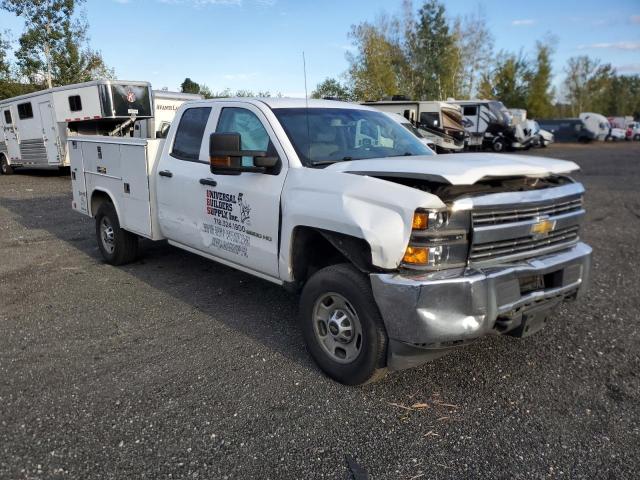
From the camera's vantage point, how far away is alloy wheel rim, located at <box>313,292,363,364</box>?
3396 millimetres

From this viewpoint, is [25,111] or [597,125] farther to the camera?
[597,125]

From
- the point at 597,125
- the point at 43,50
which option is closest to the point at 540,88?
the point at 597,125

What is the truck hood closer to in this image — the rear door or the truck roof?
the rear door

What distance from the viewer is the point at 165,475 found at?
104 inches

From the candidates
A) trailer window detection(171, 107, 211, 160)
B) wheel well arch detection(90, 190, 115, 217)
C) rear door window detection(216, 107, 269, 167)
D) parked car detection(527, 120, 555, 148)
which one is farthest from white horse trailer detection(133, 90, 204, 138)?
parked car detection(527, 120, 555, 148)

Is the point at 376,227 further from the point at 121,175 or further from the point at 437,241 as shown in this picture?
the point at 121,175

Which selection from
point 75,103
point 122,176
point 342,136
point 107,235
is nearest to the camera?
point 342,136

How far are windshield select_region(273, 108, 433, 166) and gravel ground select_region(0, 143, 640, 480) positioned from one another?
61.6 inches

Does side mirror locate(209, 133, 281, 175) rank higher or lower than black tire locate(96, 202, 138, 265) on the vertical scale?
higher

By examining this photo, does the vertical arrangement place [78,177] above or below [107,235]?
above

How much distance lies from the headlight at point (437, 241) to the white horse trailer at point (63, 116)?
13.4 metres

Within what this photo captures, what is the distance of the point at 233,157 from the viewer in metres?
3.85

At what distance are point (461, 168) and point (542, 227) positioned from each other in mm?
766

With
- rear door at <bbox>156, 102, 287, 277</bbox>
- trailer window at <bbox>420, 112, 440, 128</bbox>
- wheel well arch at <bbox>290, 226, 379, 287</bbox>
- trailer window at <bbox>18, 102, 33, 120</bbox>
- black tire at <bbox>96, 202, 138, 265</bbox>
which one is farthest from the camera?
trailer window at <bbox>420, 112, 440, 128</bbox>
